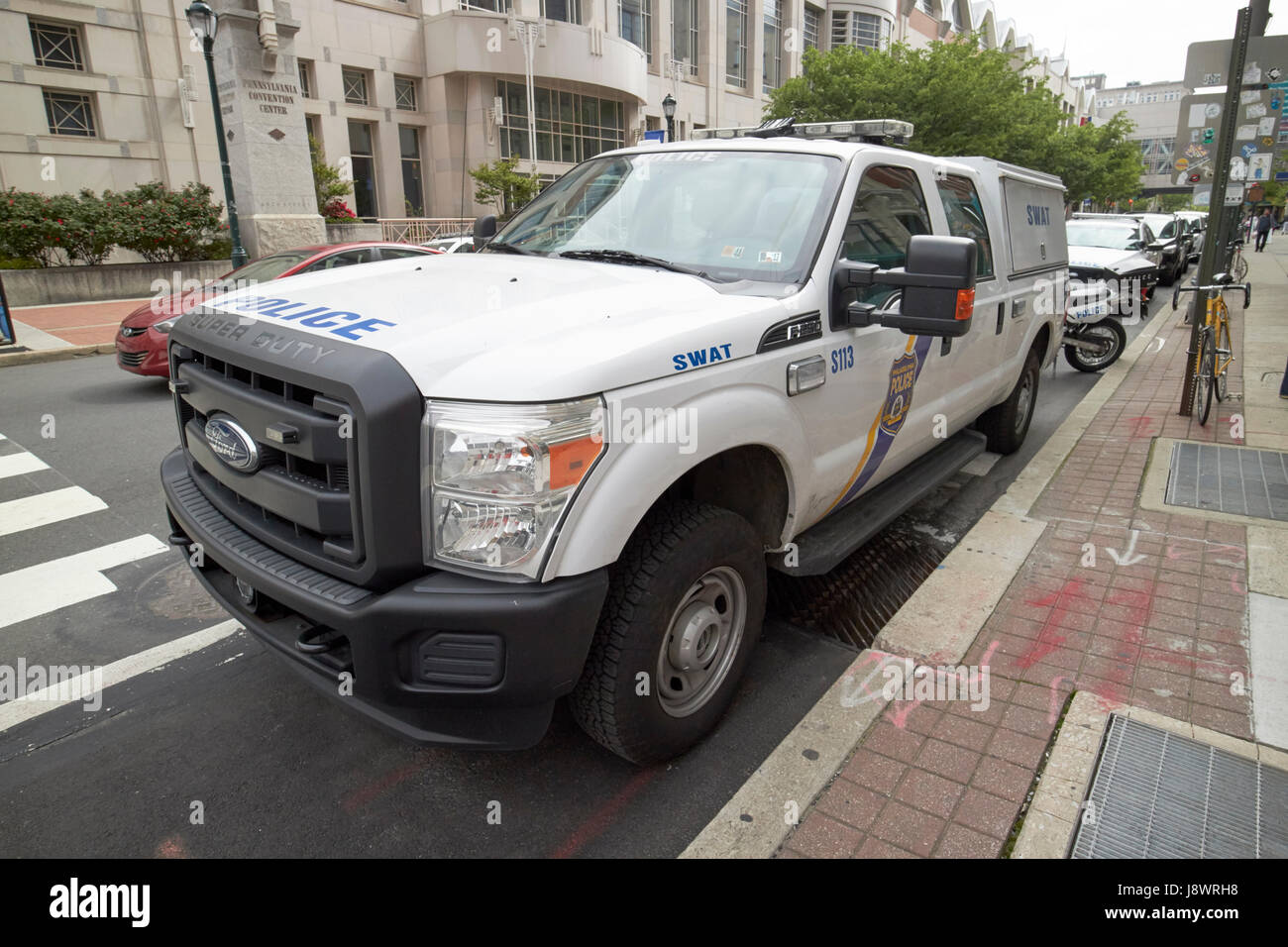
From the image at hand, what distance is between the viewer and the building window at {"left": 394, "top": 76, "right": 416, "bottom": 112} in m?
28.4

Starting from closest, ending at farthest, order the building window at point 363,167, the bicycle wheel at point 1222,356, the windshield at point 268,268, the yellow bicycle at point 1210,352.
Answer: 1. the yellow bicycle at point 1210,352
2. the bicycle wheel at point 1222,356
3. the windshield at point 268,268
4. the building window at point 363,167

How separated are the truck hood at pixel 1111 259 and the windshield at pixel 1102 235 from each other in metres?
0.55

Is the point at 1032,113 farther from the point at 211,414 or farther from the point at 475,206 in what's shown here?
the point at 211,414

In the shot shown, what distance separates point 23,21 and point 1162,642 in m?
27.7

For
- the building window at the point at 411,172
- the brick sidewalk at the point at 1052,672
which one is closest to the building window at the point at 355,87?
the building window at the point at 411,172

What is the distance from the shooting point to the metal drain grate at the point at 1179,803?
8.16 feet

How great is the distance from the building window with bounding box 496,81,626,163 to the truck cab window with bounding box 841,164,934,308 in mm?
27821

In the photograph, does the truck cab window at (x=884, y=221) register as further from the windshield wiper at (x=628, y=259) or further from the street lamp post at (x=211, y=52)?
the street lamp post at (x=211, y=52)

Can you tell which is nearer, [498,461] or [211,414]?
[498,461]

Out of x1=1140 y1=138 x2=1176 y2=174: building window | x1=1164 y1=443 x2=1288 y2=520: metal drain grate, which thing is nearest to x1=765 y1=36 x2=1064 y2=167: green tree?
x1=1164 y1=443 x2=1288 y2=520: metal drain grate

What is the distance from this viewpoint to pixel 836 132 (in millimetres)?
→ 4445
